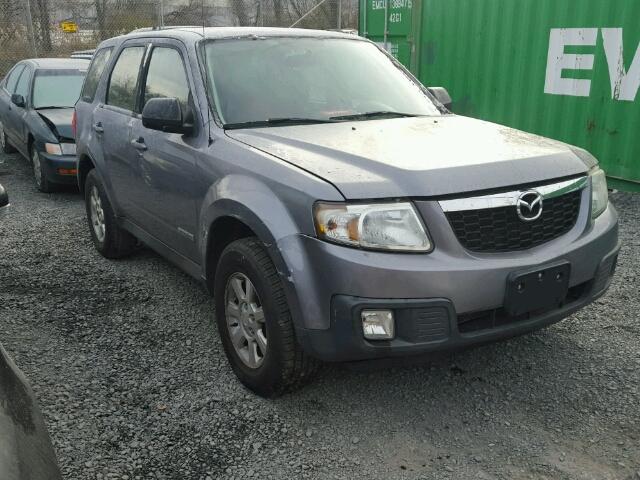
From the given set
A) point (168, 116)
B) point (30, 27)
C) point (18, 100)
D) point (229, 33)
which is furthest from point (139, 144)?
point (30, 27)

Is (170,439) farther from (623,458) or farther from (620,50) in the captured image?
(620,50)

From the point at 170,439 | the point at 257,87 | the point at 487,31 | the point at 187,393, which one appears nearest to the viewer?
the point at 170,439

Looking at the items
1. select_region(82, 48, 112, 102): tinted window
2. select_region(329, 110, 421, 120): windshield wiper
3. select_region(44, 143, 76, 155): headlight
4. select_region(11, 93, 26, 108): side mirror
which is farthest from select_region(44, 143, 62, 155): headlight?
select_region(329, 110, 421, 120): windshield wiper

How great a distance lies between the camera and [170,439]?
2.90 m

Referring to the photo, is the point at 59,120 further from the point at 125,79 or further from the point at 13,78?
the point at 125,79

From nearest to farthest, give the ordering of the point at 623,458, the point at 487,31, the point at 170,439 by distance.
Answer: the point at 623,458 → the point at 170,439 → the point at 487,31

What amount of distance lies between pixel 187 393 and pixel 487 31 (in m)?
6.72

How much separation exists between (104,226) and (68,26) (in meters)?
13.3

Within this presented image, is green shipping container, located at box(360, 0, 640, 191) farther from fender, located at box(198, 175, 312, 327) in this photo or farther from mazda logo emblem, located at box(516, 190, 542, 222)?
fender, located at box(198, 175, 312, 327)

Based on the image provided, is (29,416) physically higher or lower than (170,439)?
higher

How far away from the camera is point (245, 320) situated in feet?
10.4

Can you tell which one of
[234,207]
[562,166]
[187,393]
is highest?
[562,166]

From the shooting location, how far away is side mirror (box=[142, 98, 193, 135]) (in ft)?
11.4

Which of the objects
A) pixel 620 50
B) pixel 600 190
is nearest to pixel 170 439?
pixel 600 190
